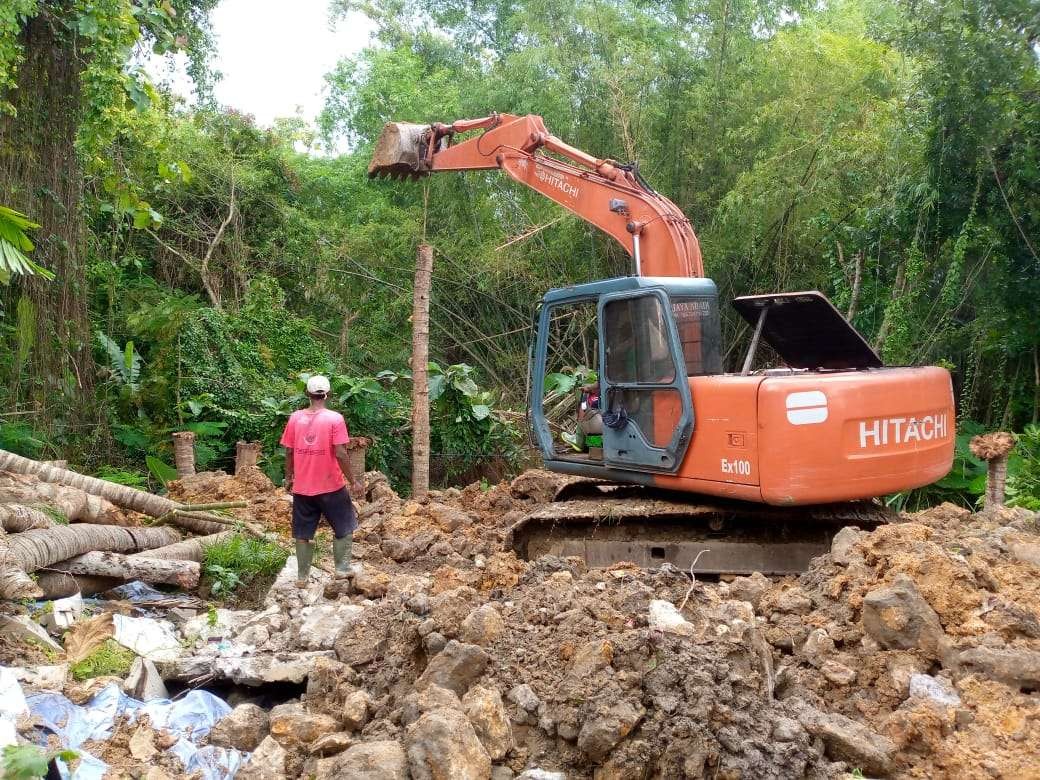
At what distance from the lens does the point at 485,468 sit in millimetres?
11531

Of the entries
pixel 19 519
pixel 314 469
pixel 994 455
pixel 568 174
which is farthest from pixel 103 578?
pixel 994 455

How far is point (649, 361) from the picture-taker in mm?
6234

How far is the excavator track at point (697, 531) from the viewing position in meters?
6.23

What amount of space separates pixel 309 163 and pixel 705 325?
16.3 metres

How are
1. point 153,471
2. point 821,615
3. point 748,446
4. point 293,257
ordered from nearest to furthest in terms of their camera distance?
point 821,615 → point 748,446 → point 153,471 → point 293,257

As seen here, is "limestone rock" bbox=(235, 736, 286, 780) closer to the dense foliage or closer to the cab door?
the cab door

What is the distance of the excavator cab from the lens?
6.09 m

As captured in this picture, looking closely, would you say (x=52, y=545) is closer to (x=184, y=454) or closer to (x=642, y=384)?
(x=642, y=384)

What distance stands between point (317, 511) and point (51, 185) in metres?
5.42

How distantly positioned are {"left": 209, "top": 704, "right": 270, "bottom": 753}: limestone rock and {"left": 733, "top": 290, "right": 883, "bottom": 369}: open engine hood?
4.16m

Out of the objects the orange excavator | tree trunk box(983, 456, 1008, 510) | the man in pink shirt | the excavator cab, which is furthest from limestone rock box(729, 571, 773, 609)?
tree trunk box(983, 456, 1008, 510)

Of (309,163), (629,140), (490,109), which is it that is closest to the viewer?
(629,140)

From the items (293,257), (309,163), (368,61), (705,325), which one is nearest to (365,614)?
(705,325)

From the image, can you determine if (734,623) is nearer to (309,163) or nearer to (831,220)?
(831,220)
